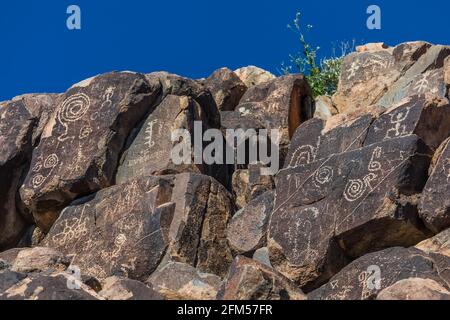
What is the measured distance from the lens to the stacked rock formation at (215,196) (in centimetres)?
1435

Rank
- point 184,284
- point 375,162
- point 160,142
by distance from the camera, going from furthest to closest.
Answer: point 160,142
point 375,162
point 184,284

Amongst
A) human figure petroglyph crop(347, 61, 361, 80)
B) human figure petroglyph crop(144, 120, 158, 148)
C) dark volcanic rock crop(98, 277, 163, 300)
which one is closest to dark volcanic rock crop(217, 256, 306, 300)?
dark volcanic rock crop(98, 277, 163, 300)

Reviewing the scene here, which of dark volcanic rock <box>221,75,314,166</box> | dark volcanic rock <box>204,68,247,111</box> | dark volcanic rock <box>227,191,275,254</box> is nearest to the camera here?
dark volcanic rock <box>227,191,275,254</box>

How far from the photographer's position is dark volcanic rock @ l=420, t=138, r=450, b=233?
15797 millimetres

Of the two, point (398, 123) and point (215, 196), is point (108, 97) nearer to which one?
point (215, 196)

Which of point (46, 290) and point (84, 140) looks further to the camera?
point (84, 140)

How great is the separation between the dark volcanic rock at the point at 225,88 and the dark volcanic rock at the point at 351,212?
21.5 feet

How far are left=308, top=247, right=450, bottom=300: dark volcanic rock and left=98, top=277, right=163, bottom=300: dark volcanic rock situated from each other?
2682 mm

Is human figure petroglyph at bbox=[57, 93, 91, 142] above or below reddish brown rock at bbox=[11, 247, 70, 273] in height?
above

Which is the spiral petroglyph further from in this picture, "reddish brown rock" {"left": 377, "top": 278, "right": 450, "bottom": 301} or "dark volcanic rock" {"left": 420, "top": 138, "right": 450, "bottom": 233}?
"reddish brown rock" {"left": 377, "top": 278, "right": 450, "bottom": 301}

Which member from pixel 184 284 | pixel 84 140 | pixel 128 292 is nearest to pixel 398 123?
pixel 184 284

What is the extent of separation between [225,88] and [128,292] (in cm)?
1140

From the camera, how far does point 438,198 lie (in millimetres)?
15930

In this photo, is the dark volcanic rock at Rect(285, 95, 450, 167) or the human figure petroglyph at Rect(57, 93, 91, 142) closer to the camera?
the dark volcanic rock at Rect(285, 95, 450, 167)
